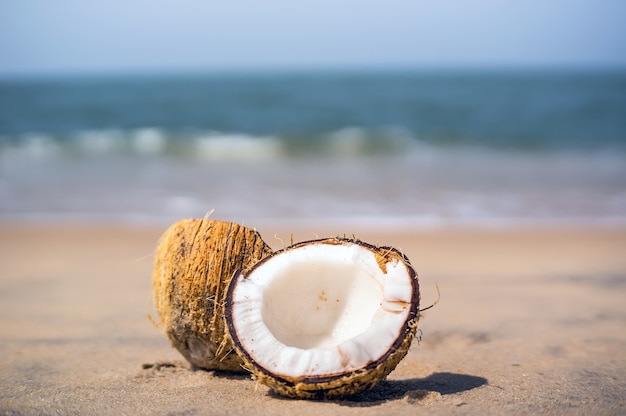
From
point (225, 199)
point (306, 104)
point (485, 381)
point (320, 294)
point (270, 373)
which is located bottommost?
point (485, 381)

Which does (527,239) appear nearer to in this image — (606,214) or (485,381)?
(606,214)

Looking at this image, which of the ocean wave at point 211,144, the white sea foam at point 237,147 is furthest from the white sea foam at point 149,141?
the white sea foam at point 237,147

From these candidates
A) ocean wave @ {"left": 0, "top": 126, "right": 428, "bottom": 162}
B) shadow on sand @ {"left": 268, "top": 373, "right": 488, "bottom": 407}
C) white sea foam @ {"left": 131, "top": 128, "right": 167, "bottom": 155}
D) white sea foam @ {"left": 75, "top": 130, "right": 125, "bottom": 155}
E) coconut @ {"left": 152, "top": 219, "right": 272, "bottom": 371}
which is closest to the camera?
shadow on sand @ {"left": 268, "top": 373, "right": 488, "bottom": 407}

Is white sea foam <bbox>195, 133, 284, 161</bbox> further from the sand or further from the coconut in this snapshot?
the coconut

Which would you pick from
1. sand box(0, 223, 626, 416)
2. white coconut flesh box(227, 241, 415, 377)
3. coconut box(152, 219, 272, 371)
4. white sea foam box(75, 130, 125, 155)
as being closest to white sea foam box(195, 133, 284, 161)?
white sea foam box(75, 130, 125, 155)

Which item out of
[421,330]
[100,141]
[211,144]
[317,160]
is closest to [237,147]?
[211,144]

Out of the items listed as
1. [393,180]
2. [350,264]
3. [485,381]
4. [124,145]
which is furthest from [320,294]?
[124,145]

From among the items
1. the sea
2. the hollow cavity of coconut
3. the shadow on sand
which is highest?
the sea
